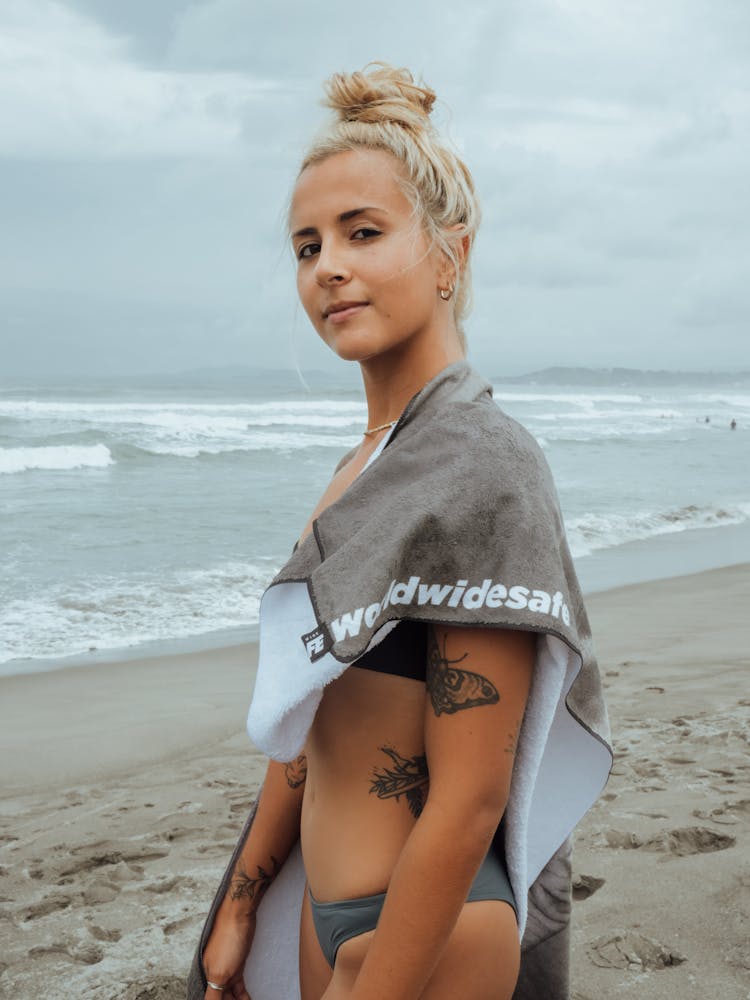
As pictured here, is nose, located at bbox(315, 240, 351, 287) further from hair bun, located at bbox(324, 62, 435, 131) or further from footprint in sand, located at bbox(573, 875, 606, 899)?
footprint in sand, located at bbox(573, 875, 606, 899)

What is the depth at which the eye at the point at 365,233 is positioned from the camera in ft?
5.02

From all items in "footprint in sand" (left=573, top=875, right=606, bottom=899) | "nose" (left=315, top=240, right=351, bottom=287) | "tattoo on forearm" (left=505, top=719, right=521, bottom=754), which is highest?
"nose" (left=315, top=240, right=351, bottom=287)

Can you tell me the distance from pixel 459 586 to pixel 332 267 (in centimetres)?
55

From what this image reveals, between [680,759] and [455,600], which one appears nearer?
[455,600]

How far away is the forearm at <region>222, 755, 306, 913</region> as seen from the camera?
1765 millimetres

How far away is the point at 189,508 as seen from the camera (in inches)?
600

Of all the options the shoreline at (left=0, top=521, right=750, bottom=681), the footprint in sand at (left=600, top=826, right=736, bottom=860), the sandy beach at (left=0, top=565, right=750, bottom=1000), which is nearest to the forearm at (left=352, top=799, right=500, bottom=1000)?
the sandy beach at (left=0, top=565, right=750, bottom=1000)

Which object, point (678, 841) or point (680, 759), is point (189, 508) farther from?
point (678, 841)

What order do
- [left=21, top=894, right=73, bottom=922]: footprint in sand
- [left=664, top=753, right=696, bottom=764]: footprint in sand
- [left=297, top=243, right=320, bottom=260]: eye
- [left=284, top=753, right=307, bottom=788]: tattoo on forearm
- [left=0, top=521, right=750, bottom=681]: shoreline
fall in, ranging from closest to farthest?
[left=297, top=243, right=320, bottom=260]: eye
[left=284, top=753, right=307, bottom=788]: tattoo on forearm
[left=21, top=894, right=73, bottom=922]: footprint in sand
[left=664, top=753, right=696, bottom=764]: footprint in sand
[left=0, top=521, right=750, bottom=681]: shoreline

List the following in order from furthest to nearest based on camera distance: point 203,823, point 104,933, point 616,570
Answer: point 616,570 → point 203,823 → point 104,933

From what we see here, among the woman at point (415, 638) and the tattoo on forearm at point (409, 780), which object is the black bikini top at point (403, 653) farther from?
the tattoo on forearm at point (409, 780)

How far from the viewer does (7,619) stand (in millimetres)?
8711

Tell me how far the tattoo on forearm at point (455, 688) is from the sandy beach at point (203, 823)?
6.78 feet

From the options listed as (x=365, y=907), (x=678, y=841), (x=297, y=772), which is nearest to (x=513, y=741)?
(x=365, y=907)
